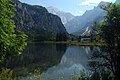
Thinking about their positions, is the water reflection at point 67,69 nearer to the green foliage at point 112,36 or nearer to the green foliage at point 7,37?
the green foliage at point 112,36

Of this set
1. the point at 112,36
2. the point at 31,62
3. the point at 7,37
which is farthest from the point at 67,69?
the point at 7,37

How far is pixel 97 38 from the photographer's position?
30094 millimetres

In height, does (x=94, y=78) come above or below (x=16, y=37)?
below

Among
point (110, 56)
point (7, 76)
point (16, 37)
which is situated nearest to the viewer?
point (16, 37)

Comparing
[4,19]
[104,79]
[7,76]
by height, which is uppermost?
[4,19]

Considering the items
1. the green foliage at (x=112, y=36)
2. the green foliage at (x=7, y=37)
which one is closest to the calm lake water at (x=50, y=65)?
the green foliage at (x=112, y=36)

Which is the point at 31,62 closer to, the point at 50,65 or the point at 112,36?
the point at 50,65

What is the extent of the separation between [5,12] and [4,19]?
2.25 ft

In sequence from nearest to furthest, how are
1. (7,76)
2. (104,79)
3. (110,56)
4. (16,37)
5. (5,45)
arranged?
(5,45) → (16,37) → (7,76) → (104,79) → (110,56)

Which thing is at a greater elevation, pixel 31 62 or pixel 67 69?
pixel 67 69

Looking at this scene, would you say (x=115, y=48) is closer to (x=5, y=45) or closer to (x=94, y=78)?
(x=94, y=78)

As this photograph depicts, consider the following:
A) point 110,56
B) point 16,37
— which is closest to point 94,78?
point 110,56

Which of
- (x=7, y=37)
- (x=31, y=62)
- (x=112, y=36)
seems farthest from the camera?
(x=31, y=62)

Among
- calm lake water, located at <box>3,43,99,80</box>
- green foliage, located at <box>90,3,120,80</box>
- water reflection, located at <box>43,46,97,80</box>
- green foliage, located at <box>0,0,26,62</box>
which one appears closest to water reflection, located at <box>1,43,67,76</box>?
calm lake water, located at <box>3,43,99,80</box>
